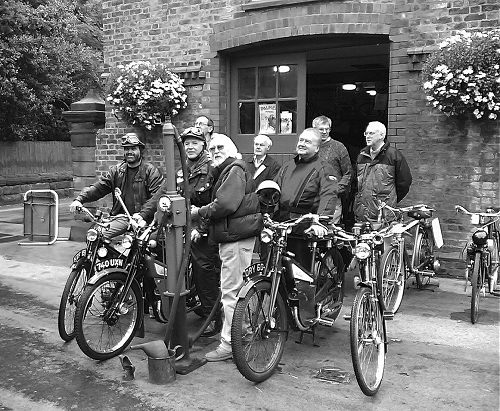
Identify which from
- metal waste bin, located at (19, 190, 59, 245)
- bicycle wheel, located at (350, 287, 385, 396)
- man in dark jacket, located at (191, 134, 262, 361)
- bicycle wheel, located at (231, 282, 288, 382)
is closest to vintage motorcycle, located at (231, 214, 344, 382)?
bicycle wheel, located at (231, 282, 288, 382)

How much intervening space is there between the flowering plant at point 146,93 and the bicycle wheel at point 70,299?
407cm

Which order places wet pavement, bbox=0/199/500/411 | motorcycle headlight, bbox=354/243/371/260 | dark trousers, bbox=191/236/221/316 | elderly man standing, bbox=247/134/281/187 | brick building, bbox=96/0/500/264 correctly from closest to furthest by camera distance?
1. wet pavement, bbox=0/199/500/411
2. motorcycle headlight, bbox=354/243/371/260
3. dark trousers, bbox=191/236/221/316
4. elderly man standing, bbox=247/134/281/187
5. brick building, bbox=96/0/500/264

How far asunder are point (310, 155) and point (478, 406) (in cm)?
241

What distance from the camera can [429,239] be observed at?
6492mm

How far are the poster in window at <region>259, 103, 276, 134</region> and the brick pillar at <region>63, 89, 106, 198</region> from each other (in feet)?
10.4

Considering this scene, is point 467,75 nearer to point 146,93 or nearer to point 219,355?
point 219,355

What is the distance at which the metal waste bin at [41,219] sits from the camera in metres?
10.1

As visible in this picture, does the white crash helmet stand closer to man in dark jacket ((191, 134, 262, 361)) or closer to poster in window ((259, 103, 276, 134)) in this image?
man in dark jacket ((191, 134, 262, 361))

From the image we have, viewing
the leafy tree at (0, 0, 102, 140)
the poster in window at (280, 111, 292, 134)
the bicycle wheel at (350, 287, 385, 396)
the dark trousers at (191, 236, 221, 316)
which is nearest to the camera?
the bicycle wheel at (350, 287, 385, 396)

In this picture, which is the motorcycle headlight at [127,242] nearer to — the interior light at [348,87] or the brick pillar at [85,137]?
the brick pillar at [85,137]

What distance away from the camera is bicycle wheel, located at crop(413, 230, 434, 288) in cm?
631

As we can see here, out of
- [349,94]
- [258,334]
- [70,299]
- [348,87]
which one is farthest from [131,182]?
[349,94]

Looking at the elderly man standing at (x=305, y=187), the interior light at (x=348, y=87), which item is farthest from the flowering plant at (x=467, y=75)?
the interior light at (x=348, y=87)

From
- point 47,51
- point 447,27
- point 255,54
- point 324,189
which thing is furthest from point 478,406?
point 47,51
